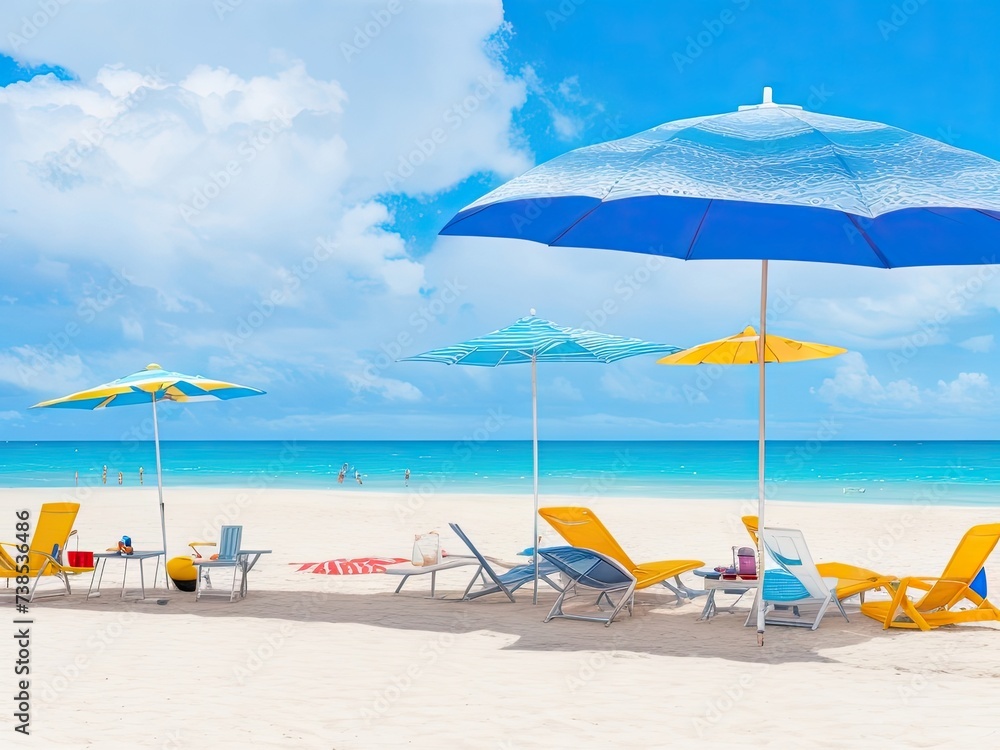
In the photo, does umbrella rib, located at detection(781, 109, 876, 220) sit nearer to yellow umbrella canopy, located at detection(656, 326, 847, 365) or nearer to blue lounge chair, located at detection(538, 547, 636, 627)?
yellow umbrella canopy, located at detection(656, 326, 847, 365)

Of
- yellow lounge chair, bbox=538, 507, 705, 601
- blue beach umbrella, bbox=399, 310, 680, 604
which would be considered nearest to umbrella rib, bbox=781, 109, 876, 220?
blue beach umbrella, bbox=399, 310, 680, 604

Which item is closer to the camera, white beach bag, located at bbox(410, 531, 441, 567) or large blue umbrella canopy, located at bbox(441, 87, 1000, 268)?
large blue umbrella canopy, located at bbox(441, 87, 1000, 268)

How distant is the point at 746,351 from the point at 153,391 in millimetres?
5009

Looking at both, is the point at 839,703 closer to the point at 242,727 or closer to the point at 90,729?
the point at 242,727

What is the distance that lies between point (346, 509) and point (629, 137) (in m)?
15.8

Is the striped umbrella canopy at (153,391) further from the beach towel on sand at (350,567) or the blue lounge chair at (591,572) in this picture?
the blue lounge chair at (591,572)

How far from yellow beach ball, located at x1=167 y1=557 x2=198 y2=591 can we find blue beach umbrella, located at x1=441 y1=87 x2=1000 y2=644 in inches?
156

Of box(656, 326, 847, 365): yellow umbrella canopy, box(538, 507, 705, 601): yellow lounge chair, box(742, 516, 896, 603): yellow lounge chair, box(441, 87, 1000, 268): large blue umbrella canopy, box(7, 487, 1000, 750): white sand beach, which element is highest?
box(441, 87, 1000, 268): large blue umbrella canopy

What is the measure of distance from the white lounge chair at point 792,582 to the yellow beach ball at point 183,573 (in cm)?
457

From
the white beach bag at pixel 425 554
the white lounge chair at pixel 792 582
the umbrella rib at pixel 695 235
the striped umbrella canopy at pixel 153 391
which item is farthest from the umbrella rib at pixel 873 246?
the striped umbrella canopy at pixel 153 391

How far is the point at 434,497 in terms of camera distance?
2777 centimetres

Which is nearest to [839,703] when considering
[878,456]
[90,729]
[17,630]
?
[90,729]

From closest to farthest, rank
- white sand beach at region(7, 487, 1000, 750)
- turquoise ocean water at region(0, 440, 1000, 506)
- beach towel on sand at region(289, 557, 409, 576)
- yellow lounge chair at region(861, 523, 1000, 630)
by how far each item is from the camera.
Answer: white sand beach at region(7, 487, 1000, 750)
yellow lounge chair at region(861, 523, 1000, 630)
beach towel on sand at region(289, 557, 409, 576)
turquoise ocean water at region(0, 440, 1000, 506)

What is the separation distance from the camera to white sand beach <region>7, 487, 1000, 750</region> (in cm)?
414
